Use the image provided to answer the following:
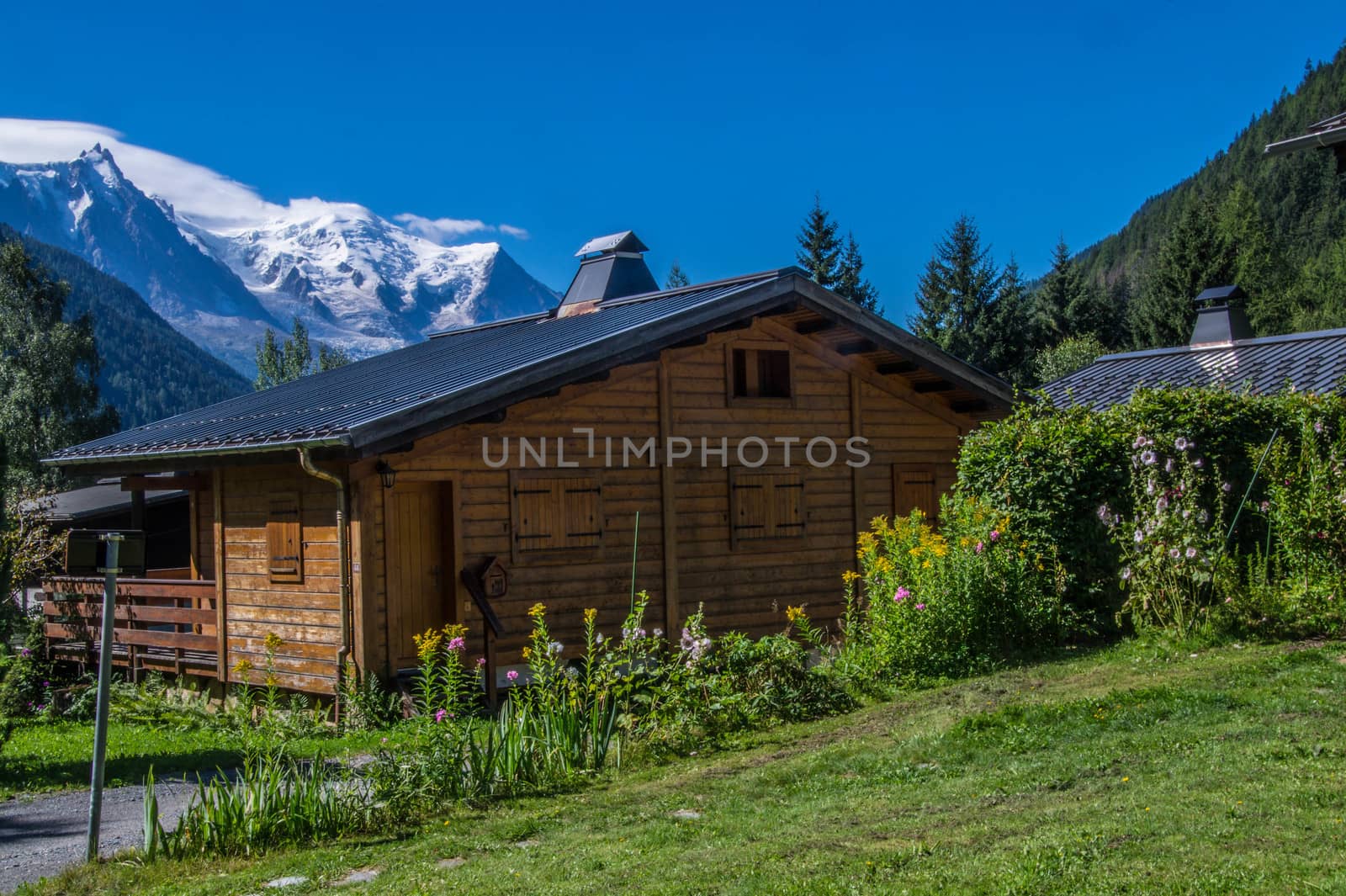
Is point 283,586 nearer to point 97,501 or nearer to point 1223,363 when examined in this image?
point 97,501

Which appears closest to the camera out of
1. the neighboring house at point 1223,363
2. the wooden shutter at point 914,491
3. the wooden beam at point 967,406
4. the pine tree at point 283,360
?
the wooden shutter at point 914,491

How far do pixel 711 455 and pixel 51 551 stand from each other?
9363mm

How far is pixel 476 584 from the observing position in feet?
41.9

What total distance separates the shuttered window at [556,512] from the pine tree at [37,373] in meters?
30.9

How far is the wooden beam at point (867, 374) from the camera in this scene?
15.8 metres

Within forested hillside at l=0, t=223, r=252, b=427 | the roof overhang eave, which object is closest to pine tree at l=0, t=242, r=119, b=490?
the roof overhang eave

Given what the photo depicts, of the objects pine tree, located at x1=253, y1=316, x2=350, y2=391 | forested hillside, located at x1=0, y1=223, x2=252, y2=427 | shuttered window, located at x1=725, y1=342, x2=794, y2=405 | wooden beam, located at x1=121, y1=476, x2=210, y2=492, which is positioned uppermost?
forested hillside, located at x1=0, y1=223, x2=252, y2=427

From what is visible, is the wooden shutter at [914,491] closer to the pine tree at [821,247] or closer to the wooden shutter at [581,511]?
the wooden shutter at [581,511]

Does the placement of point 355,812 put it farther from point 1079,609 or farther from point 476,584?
point 1079,609

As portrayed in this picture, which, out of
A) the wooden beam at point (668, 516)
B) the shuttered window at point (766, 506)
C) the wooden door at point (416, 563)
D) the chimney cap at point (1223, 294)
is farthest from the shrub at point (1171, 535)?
the chimney cap at point (1223, 294)

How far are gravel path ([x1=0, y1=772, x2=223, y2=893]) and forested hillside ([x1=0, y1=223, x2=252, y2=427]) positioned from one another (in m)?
135

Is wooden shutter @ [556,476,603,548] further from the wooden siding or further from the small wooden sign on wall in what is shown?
the wooden siding

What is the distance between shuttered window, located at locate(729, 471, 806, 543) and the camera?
49.8 ft

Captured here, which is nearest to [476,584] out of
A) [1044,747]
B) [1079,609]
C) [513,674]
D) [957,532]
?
[513,674]
